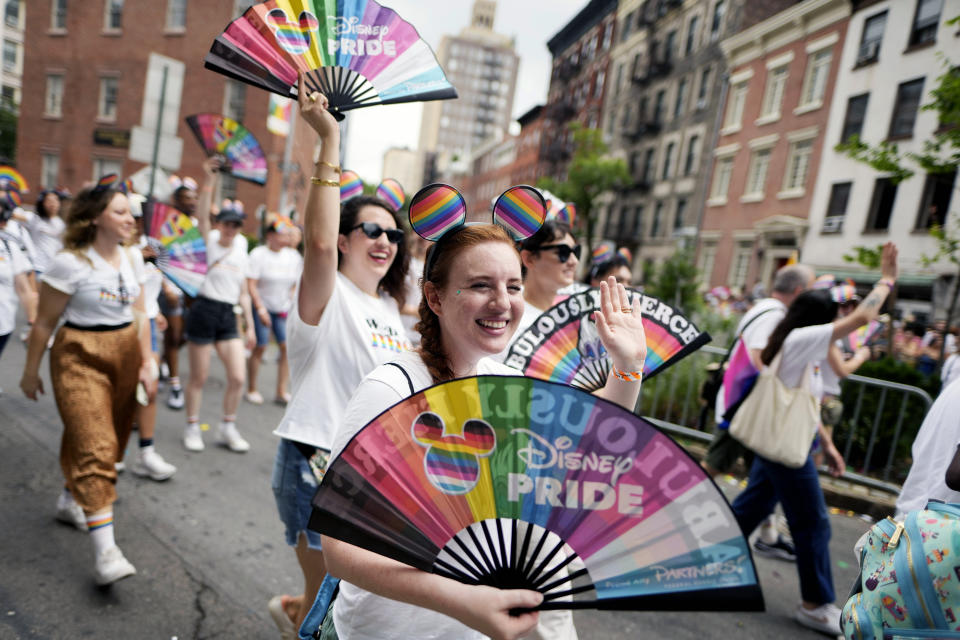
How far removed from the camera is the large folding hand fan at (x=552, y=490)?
994 millimetres

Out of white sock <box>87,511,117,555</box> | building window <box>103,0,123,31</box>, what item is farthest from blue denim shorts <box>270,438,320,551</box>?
building window <box>103,0,123,31</box>

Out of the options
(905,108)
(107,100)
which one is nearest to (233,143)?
(905,108)

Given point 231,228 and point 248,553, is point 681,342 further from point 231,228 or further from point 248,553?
point 231,228

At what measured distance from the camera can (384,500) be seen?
1047mm

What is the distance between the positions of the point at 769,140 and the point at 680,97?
333 inches

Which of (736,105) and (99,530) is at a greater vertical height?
(736,105)

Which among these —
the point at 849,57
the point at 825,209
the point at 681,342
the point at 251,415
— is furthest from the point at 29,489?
the point at 849,57

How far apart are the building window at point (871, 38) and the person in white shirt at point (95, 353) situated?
22.5 m

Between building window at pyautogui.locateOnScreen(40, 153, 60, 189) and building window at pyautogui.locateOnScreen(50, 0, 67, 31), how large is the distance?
535 centimetres

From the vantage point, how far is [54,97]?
24.8 meters

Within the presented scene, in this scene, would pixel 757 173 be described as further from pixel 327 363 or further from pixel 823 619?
pixel 327 363

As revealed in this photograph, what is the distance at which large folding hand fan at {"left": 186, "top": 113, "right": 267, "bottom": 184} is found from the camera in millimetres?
4758

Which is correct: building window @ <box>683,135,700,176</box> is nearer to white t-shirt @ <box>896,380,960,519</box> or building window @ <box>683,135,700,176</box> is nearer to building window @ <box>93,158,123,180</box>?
building window @ <box>93,158,123,180</box>

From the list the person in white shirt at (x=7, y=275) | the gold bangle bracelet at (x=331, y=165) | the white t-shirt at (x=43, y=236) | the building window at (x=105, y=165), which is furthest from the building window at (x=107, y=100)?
the gold bangle bracelet at (x=331, y=165)
